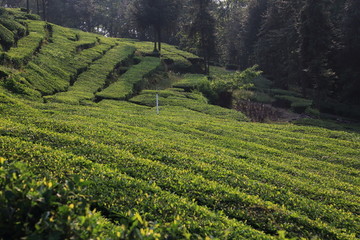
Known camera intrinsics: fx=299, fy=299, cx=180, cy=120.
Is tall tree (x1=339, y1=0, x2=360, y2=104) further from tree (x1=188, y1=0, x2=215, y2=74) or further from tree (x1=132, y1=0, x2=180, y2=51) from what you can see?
tree (x1=132, y1=0, x2=180, y2=51)

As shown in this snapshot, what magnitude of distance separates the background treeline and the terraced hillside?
20497mm

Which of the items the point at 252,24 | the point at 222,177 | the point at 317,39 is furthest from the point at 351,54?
the point at 222,177

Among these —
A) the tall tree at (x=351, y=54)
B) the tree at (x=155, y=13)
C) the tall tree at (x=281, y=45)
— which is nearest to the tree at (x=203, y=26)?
the tree at (x=155, y=13)

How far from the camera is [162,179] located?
7.51 metres

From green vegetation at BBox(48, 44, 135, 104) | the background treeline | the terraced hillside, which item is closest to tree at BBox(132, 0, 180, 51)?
the background treeline

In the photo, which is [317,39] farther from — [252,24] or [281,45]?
[252,24]

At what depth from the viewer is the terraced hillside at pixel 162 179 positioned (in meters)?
3.17

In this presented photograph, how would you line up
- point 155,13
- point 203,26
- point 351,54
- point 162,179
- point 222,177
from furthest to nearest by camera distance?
point 155,13, point 203,26, point 351,54, point 222,177, point 162,179

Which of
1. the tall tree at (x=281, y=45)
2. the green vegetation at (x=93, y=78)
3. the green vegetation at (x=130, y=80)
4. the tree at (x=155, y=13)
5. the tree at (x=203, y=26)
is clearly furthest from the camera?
the tree at (x=155, y=13)

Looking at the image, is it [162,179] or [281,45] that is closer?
[162,179]

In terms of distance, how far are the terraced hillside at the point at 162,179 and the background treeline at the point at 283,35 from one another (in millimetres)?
20497

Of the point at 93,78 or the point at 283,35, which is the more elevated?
the point at 283,35

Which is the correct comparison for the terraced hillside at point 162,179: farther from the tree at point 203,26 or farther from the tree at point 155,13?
the tree at point 203,26

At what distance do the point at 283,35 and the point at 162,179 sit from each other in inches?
1703
